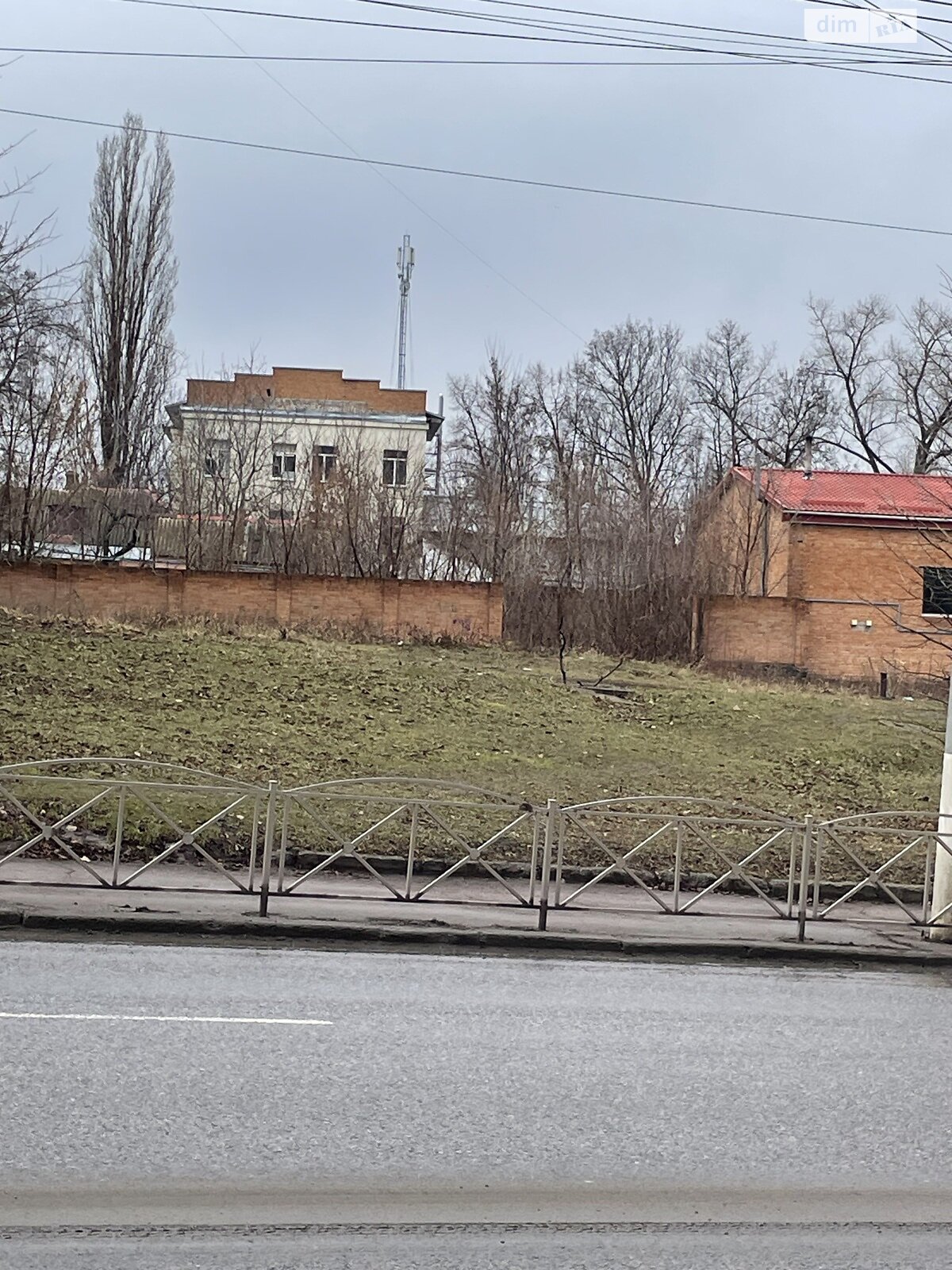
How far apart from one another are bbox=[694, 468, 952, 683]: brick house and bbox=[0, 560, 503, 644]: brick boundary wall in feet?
21.1

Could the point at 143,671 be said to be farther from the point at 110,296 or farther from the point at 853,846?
the point at 110,296

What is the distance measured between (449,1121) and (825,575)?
1288 inches

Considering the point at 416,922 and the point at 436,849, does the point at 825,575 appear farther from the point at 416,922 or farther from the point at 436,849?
the point at 416,922

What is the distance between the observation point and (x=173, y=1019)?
7805mm

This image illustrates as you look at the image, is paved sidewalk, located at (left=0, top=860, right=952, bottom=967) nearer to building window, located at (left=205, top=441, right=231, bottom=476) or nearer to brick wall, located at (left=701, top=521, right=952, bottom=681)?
brick wall, located at (left=701, top=521, right=952, bottom=681)

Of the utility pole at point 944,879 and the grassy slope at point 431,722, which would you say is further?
the grassy slope at point 431,722

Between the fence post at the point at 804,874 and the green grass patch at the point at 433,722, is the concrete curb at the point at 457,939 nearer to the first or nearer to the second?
the fence post at the point at 804,874

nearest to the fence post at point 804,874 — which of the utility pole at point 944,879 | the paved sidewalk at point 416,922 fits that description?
the paved sidewalk at point 416,922

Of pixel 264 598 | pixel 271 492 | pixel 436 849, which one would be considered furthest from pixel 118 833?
pixel 271 492

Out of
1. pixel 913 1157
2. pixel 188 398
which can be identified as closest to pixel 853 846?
pixel 913 1157

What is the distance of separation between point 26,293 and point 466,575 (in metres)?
16.9

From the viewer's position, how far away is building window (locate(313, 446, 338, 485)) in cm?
3728

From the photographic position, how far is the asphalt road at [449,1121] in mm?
4785

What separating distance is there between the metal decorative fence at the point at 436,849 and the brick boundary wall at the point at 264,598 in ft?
34.6
